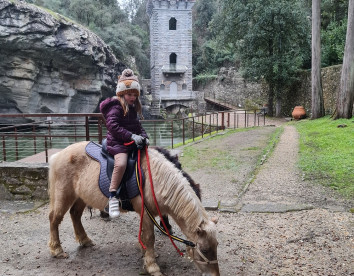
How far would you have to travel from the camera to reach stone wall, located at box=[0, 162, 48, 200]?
5023 millimetres

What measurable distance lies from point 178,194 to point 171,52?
34.5 m

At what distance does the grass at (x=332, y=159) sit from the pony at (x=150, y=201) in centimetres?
337

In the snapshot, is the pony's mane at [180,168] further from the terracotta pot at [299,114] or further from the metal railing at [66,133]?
the terracotta pot at [299,114]

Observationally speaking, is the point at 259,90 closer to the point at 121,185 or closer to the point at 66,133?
the point at 66,133

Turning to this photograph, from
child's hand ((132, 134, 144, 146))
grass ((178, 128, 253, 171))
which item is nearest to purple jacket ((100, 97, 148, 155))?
child's hand ((132, 134, 144, 146))

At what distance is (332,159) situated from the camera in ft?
23.4

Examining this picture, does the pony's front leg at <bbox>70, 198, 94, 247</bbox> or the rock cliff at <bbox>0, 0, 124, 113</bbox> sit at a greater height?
the rock cliff at <bbox>0, 0, 124, 113</bbox>

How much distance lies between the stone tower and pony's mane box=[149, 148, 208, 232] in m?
31.7

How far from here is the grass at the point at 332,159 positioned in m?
5.56

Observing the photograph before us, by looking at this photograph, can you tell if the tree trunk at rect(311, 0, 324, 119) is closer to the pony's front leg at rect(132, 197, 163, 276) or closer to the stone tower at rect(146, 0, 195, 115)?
the pony's front leg at rect(132, 197, 163, 276)

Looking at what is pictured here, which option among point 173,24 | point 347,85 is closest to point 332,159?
point 347,85

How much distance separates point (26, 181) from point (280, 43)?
1854 cm

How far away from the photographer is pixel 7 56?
878 inches

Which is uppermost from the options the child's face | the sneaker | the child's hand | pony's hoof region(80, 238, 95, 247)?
the child's face
